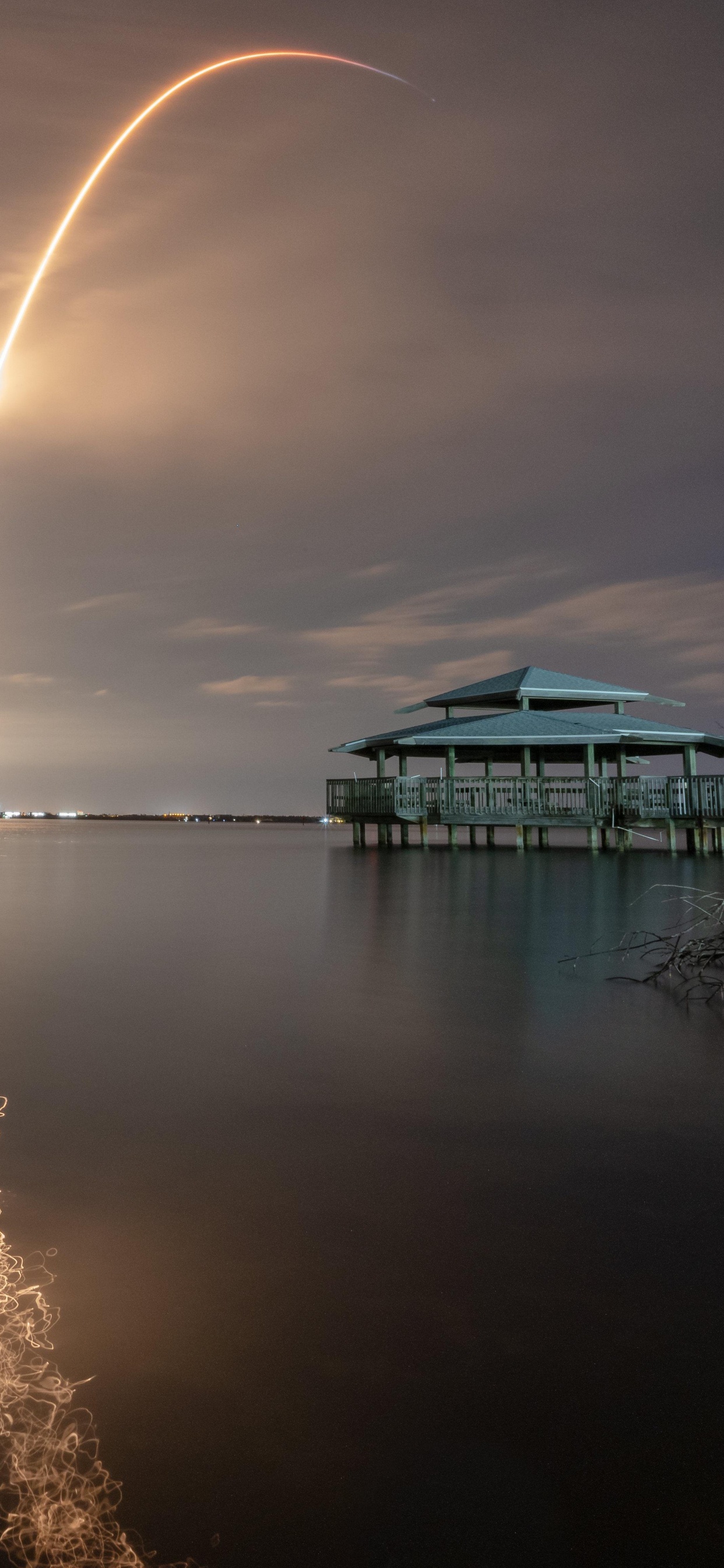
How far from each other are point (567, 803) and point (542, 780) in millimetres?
1047

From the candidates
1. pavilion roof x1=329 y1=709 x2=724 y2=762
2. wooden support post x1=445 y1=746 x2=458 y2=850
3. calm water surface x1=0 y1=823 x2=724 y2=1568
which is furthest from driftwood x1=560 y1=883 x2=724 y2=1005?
wooden support post x1=445 y1=746 x2=458 y2=850

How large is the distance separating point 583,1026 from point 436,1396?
10.2 ft

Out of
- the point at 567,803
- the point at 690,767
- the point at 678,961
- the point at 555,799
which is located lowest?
the point at 678,961

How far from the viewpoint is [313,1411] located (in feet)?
4.98

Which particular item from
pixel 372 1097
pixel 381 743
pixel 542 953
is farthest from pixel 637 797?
pixel 372 1097

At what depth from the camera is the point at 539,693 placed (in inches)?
1080

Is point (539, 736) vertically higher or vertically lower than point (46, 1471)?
higher

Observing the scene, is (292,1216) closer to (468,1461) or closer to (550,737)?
(468,1461)

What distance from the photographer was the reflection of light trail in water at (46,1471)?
1281 mm

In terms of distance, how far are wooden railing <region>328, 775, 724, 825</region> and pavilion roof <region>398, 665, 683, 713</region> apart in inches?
169

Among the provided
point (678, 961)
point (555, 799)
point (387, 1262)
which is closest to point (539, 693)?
point (555, 799)

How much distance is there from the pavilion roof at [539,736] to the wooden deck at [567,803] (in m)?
1.09

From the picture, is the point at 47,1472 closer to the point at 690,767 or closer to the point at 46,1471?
the point at 46,1471

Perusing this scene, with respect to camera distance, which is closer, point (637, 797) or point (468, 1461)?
point (468, 1461)
